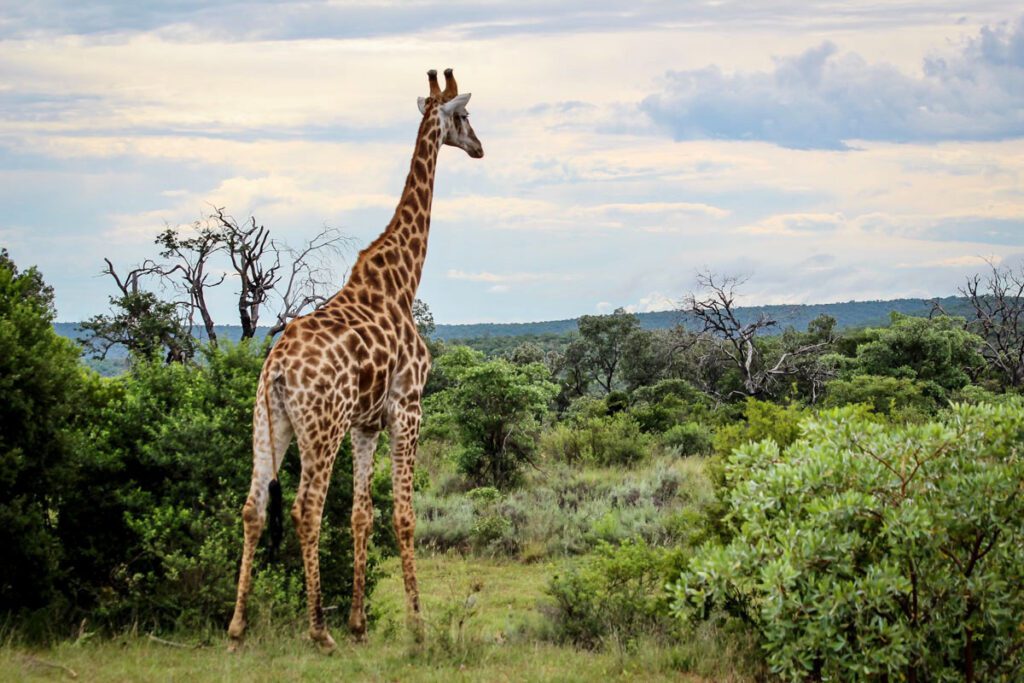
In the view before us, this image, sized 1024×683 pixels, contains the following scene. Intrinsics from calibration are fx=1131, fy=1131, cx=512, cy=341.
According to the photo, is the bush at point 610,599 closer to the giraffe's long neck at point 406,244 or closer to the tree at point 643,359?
the giraffe's long neck at point 406,244

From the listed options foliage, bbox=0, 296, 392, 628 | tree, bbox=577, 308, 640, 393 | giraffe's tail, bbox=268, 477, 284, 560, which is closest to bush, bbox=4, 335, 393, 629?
foliage, bbox=0, 296, 392, 628

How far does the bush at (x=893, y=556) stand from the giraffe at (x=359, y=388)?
108 inches

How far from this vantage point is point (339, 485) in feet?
33.3

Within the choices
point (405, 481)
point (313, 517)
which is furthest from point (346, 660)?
point (405, 481)

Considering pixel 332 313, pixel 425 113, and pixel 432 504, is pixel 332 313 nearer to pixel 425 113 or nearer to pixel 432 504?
pixel 425 113

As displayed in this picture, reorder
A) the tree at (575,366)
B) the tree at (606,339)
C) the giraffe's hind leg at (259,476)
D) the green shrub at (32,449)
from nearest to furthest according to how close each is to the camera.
Answer: the giraffe's hind leg at (259,476)
the green shrub at (32,449)
the tree at (575,366)
the tree at (606,339)

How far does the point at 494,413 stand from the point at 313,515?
11.1m

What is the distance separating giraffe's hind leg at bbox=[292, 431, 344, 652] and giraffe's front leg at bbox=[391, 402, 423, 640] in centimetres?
84

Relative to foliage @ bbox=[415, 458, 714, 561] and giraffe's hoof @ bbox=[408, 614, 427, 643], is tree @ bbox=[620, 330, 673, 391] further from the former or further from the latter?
giraffe's hoof @ bbox=[408, 614, 427, 643]

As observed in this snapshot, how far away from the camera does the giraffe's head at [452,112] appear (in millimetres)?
10258

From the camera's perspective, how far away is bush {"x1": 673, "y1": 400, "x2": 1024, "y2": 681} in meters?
7.05

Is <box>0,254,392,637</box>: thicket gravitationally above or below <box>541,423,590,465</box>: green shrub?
above

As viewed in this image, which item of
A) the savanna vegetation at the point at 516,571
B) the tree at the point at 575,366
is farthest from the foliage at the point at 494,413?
the tree at the point at 575,366

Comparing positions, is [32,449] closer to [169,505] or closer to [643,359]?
[169,505]
